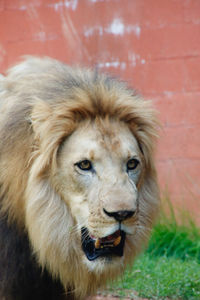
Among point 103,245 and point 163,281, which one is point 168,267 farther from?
point 103,245

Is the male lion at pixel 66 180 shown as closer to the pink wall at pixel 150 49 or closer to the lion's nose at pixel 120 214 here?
the lion's nose at pixel 120 214

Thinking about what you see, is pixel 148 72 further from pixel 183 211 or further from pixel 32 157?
pixel 32 157

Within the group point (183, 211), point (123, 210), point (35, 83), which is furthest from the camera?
point (183, 211)

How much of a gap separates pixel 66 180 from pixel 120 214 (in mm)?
466

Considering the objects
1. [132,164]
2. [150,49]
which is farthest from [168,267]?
[150,49]

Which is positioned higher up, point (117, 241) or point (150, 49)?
point (150, 49)

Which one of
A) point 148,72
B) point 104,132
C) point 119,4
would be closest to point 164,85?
point 148,72

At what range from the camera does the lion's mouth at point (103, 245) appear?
344 centimetres

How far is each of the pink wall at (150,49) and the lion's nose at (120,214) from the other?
308cm

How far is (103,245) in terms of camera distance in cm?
346

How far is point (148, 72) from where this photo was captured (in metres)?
6.47

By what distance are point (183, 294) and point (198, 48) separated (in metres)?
2.62

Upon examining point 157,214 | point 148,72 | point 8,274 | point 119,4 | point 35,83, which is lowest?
point 8,274

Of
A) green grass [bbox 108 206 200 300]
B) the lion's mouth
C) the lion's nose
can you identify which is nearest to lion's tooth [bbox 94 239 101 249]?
the lion's mouth
